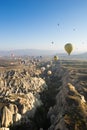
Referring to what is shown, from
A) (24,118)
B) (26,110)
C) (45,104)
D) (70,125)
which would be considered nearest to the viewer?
(70,125)

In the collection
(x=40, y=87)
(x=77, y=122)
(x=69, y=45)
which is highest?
(x=69, y=45)

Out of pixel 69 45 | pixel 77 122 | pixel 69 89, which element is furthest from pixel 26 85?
pixel 77 122

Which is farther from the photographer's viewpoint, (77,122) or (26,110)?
(26,110)

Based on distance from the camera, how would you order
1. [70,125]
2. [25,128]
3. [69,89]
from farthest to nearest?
1. [69,89]
2. [25,128]
3. [70,125]

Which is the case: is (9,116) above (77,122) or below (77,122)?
below

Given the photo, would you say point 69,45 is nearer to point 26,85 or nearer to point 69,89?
point 69,89

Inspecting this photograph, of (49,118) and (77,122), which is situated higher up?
(77,122)

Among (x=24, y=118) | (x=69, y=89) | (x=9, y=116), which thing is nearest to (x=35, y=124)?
(x=24, y=118)

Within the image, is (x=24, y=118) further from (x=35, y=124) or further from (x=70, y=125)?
(x=70, y=125)

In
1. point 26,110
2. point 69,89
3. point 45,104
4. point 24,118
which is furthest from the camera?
point 45,104
